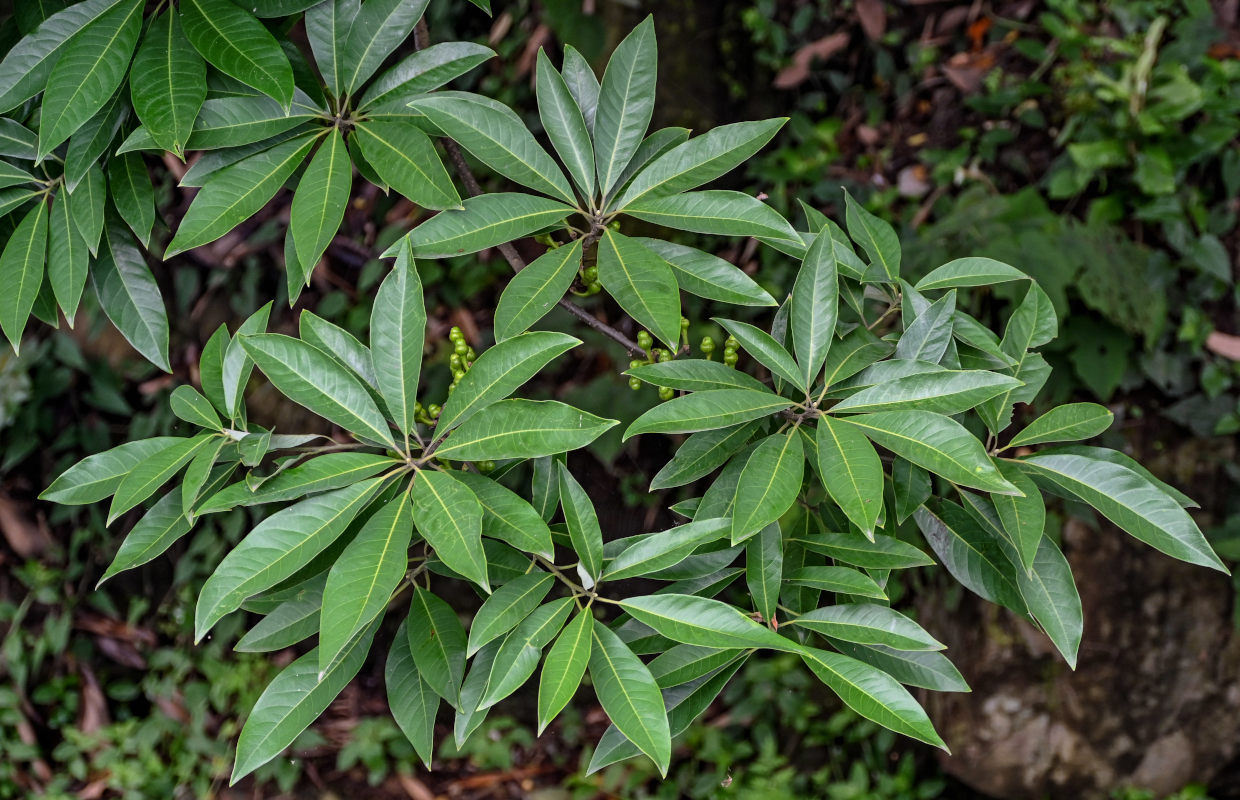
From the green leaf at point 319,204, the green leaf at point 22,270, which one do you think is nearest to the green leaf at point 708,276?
the green leaf at point 319,204

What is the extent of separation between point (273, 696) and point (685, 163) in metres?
0.70

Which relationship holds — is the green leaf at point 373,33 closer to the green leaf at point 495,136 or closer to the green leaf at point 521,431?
the green leaf at point 495,136

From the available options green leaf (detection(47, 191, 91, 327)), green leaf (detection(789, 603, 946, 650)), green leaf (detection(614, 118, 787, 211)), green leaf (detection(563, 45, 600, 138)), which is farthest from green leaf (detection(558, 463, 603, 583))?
green leaf (detection(47, 191, 91, 327))

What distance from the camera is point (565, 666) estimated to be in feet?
2.65

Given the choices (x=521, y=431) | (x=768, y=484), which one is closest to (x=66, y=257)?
(x=521, y=431)

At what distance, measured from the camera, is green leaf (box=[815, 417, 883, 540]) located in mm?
780

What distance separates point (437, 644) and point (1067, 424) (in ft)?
2.50

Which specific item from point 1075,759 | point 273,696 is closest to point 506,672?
point 273,696

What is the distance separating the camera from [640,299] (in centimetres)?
89

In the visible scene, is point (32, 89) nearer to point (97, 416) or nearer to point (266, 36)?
point (266, 36)

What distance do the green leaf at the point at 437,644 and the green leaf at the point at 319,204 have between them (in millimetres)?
406

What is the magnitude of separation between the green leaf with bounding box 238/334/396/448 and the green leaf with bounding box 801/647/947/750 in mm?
486

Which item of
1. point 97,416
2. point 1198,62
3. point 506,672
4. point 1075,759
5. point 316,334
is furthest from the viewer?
point 97,416

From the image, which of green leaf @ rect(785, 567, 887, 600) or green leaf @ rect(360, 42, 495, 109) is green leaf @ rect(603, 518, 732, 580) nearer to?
green leaf @ rect(785, 567, 887, 600)
